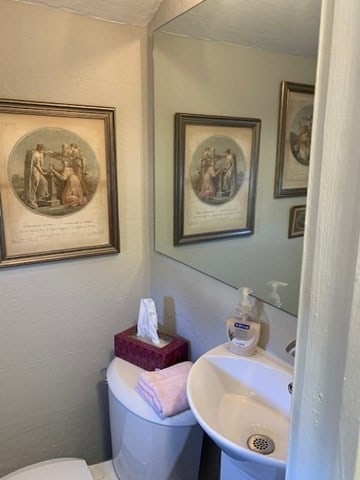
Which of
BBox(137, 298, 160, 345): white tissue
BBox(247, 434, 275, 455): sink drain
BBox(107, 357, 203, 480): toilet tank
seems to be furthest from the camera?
BBox(137, 298, 160, 345): white tissue

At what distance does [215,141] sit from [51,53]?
0.69 meters

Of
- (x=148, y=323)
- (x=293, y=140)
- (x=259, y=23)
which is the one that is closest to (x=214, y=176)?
(x=293, y=140)

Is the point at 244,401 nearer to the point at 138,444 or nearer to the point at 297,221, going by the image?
the point at 138,444

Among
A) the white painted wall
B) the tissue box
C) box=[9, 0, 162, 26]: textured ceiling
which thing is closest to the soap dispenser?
the tissue box

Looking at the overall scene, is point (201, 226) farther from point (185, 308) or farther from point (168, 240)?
point (185, 308)

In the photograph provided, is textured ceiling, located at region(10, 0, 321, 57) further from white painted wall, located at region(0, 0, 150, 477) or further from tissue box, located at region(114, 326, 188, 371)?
tissue box, located at region(114, 326, 188, 371)

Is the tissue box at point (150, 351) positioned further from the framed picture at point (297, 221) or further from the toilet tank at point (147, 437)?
the framed picture at point (297, 221)

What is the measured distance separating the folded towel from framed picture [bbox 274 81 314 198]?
720mm

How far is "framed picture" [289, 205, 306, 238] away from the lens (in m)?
1.03

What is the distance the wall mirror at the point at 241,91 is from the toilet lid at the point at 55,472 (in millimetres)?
913

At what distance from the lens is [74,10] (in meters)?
1.36

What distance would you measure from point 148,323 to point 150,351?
0.12 meters

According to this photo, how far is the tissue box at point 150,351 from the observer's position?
4.67 ft

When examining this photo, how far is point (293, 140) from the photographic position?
1.06 metres
